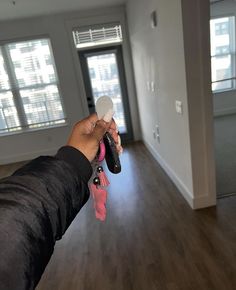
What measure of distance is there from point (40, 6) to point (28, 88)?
1.46 meters

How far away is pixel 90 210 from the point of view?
278 cm

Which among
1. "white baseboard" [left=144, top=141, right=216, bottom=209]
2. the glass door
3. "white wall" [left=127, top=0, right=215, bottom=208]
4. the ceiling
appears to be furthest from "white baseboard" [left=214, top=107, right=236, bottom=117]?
the ceiling

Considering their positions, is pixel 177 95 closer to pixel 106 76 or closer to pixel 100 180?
pixel 100 180

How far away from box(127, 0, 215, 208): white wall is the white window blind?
3.01 ft

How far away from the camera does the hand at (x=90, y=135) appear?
2.04 feet

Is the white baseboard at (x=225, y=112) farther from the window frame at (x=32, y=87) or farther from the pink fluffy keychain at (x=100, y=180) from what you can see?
the pink fluffy keychain at (x=100, y=180)

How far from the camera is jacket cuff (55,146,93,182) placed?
565mm

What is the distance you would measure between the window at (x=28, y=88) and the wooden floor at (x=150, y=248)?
2.57 metres

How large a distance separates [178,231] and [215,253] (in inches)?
14.7

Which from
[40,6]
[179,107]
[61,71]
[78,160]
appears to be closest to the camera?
[78,160]

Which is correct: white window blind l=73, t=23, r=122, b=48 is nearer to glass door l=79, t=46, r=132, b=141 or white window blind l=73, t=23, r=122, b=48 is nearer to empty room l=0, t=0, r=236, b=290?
empty room l=0, t=0, r=236, b=290

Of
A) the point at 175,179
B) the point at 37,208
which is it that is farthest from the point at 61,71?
the point at 37,208

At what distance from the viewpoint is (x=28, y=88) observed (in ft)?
15.0

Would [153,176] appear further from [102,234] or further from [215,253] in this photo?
Result: [215,253]
